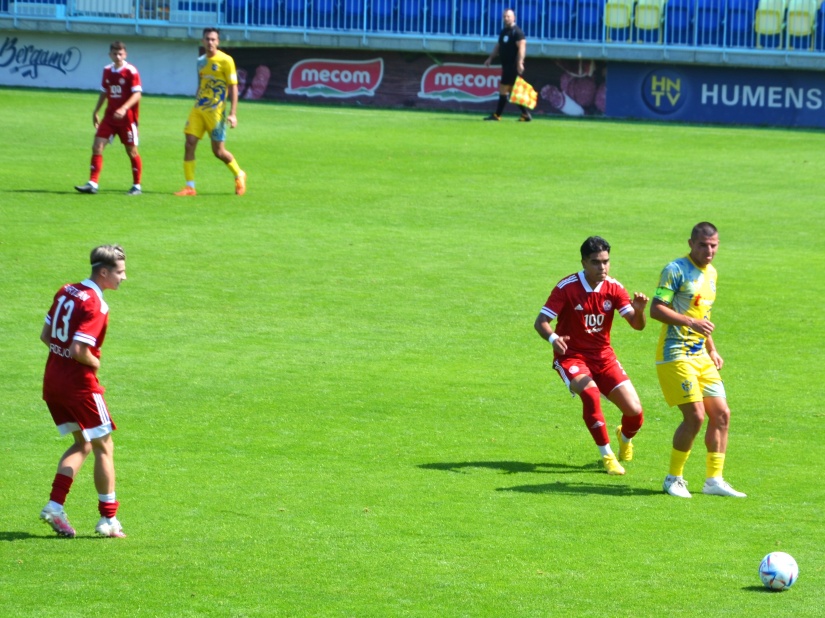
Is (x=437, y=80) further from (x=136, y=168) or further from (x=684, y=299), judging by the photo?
(x=684, y=299)

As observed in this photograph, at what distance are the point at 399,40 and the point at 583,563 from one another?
90.8 ft

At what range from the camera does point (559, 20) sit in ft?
112

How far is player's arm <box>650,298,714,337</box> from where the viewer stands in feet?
28.5

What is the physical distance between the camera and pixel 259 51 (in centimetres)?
3450

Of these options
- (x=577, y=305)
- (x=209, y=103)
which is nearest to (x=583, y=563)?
(x=577, y=305)

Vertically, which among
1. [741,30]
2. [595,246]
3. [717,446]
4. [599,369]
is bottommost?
[717,446]

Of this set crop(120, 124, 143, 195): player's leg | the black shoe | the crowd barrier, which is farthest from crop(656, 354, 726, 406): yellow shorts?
the crowd barrier

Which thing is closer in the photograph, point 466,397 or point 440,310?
point 466,397

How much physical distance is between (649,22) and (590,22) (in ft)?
5.10

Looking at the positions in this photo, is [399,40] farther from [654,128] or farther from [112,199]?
[112,199]

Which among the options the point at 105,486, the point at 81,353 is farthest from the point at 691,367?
the point at 81,353

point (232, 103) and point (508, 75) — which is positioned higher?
point (508, 75)

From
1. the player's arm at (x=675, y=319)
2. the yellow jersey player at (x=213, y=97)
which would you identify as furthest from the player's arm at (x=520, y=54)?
the player's arm at (x=675, y=319)

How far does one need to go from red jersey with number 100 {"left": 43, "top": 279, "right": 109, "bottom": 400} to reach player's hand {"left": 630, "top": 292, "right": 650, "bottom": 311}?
3772 mm
